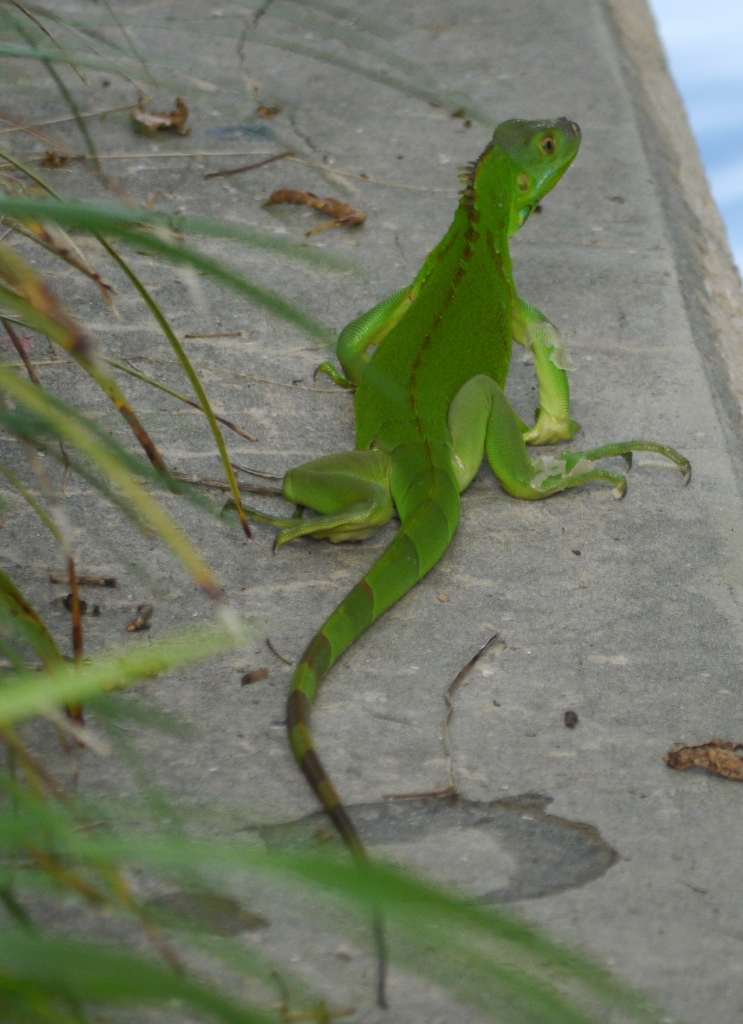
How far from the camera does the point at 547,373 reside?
10.4 ft

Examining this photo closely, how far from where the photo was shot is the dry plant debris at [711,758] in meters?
2.18

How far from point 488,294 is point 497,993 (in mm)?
1912

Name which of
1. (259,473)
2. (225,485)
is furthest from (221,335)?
(225,485)

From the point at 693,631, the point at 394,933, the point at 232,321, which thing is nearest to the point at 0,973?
the point at 394,933

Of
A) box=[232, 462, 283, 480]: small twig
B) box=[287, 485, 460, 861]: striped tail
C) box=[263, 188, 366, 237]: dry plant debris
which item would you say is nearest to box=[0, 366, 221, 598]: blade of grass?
box=[287, 485, 460, 861]: striped tail

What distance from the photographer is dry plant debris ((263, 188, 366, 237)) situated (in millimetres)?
4156

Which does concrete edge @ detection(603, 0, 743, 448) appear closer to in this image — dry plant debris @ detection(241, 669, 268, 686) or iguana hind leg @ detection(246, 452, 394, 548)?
iguana hind leg @ detection(246, 452, 394, 548)

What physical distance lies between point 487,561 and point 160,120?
253 centimetres

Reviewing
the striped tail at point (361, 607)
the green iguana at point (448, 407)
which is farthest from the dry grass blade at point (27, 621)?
the green iguana at point (448, 407)

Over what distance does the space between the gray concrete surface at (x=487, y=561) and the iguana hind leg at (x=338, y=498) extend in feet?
0.33

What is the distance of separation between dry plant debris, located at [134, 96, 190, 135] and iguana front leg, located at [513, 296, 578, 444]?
6.31ft

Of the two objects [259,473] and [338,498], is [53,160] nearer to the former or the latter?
[259,473]

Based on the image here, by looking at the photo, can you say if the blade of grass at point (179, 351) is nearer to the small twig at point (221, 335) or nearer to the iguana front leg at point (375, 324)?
the iguana front leg at point (375, 324)

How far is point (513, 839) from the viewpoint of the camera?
2.01 m
